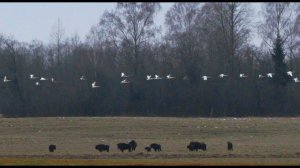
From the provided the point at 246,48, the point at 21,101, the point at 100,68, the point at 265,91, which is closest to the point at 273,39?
the point at 246,48

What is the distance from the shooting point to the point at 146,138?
4656 centimetres

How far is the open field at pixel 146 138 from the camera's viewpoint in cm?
3312

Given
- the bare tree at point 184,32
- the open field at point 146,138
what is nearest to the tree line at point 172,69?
the bare tree at point 184,32

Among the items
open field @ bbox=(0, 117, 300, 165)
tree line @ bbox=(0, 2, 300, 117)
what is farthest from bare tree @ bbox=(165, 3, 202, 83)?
open field @ bbox=(0, 117, 300, 165)

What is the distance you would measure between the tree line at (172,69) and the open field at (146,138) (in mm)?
23731

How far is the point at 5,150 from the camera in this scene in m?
37.4

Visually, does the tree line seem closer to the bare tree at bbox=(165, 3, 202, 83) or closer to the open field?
the bare tree at bbox=(165, 3, 202, 83)

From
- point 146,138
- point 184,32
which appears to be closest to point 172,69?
point 184,32

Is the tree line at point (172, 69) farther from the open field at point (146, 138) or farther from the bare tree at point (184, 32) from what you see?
the open field at point (146, 138)

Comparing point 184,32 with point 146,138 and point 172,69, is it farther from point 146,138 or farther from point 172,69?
point 146,138

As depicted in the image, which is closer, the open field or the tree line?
the open field

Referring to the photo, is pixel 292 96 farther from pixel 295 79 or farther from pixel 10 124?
pixel 10 124

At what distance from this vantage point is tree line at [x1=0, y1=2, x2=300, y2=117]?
264 feet

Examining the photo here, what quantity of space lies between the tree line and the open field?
77.9 ft
